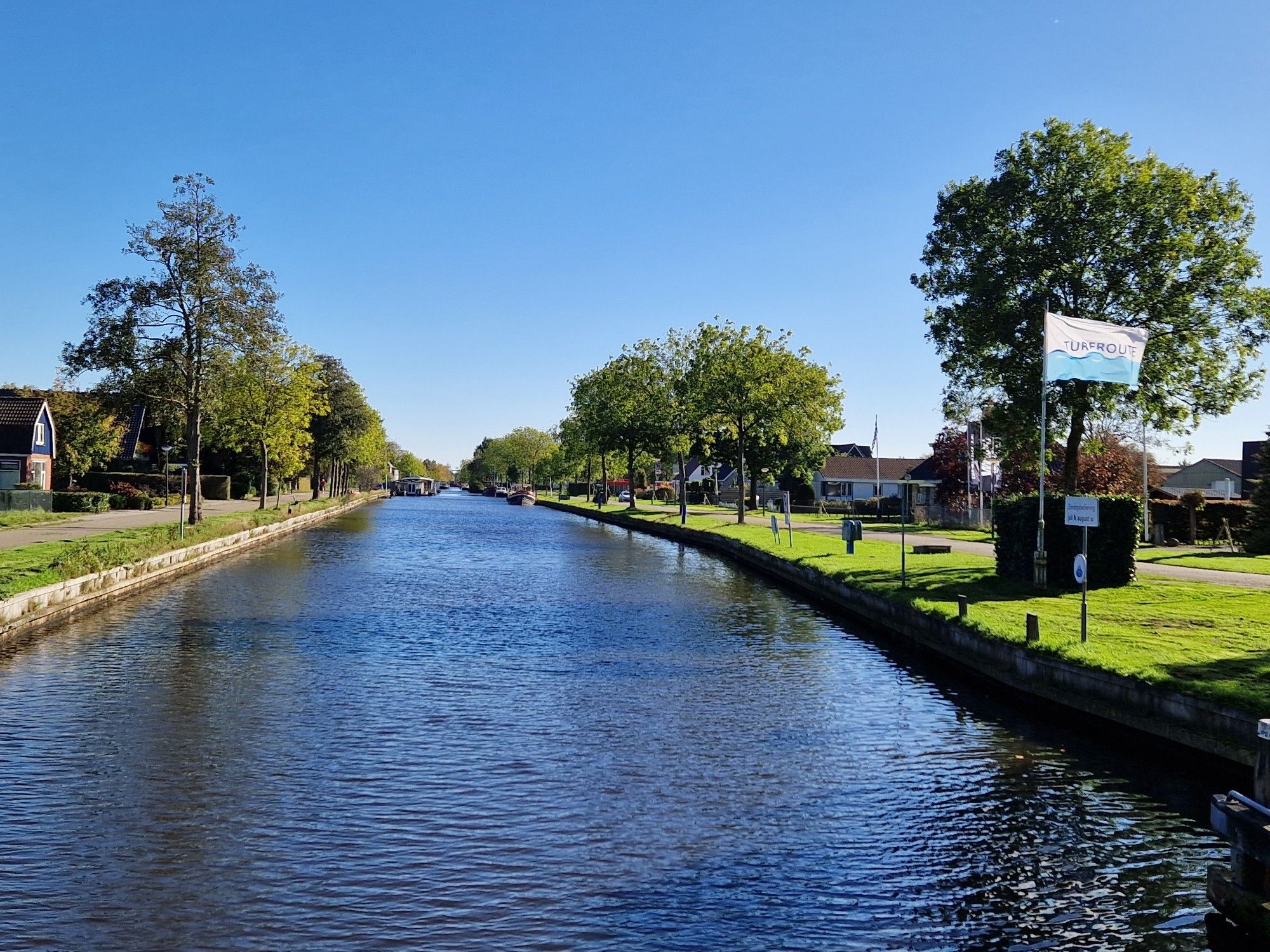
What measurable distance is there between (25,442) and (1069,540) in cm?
6985

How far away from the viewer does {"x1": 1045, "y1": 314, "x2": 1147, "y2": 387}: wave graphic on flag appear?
23.5 meters

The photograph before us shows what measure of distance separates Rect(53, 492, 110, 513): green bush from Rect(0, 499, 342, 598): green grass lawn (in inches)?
443

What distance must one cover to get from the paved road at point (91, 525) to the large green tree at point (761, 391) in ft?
103

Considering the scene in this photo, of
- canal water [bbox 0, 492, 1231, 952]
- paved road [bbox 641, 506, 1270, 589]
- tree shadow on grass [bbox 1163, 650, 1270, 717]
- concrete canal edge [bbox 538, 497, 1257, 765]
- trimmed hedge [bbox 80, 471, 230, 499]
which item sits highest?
trimmed hedge [bbox 80, 471, 230, 499]

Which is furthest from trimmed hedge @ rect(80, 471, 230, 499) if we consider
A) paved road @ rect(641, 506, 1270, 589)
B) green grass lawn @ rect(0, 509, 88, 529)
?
paved road @ rect(641, 506, 1270, 589)

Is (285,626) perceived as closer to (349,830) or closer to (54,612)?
(54,612)

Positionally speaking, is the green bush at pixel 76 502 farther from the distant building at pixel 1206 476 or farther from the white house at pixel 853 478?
the distant building at pixel 1206 476

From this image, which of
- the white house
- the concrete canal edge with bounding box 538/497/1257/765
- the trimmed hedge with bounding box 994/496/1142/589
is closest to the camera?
the concrete canal edge with bounding box 538/497/1257/765

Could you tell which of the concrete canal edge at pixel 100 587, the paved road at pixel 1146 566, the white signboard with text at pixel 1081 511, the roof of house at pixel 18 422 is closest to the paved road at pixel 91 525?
the concrete canal edge at pixel 100 587

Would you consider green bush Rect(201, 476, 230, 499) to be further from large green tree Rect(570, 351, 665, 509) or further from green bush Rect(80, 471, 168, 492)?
large green tree Rect(570, 351, 665, 509)

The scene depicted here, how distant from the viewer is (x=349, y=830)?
34.7ft

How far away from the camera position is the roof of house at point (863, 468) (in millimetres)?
107688

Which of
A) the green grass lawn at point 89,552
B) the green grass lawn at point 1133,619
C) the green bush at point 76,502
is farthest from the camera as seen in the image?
the green bush at point 76,502

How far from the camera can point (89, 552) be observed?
28.9m
